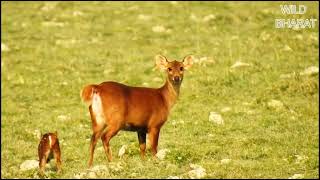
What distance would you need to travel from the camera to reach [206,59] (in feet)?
87.0

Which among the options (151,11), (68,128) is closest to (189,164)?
(68,128)

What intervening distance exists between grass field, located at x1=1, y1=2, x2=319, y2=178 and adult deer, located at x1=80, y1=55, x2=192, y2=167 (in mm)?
674

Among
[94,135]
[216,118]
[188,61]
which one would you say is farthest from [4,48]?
[94,135]

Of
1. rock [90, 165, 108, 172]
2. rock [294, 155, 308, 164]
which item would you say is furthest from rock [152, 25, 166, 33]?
rock [90, 165, 108, 172]

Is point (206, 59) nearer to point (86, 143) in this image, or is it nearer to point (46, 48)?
point (46, 48)

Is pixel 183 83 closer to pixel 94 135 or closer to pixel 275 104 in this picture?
pixel 275 104

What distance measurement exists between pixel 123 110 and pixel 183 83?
33.6 ft

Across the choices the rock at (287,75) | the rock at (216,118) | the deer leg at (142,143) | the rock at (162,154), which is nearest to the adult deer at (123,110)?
the deer leg at (142,143)

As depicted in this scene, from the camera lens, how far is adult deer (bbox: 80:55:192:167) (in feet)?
45.5

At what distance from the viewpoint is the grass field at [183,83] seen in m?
15.5

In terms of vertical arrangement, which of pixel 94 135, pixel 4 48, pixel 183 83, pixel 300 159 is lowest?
pixel 300 159

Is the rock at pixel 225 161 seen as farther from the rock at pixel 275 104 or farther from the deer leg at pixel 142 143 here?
the rock at pixel 275 104

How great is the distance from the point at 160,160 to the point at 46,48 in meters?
15.9

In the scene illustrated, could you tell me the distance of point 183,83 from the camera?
24094mm
